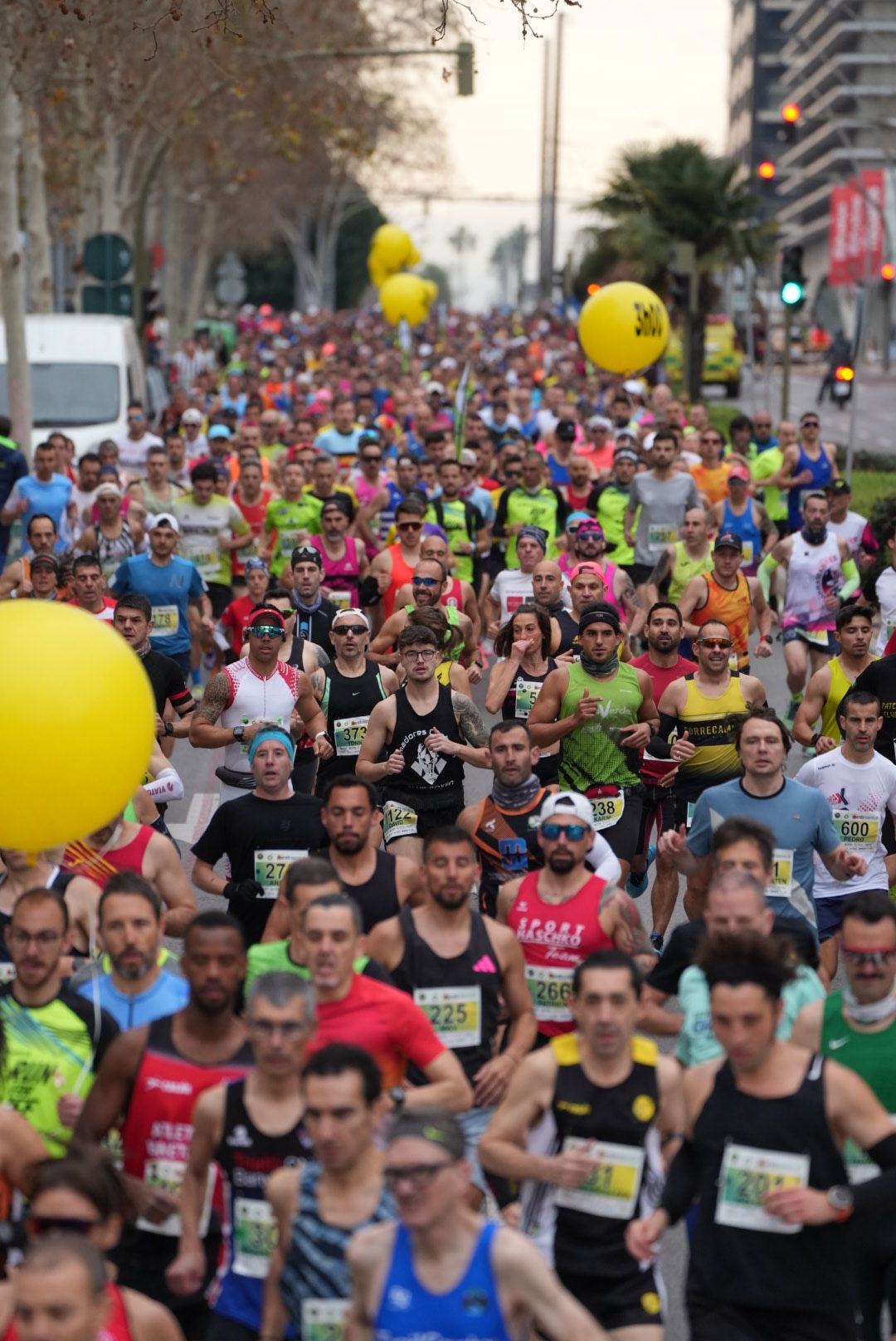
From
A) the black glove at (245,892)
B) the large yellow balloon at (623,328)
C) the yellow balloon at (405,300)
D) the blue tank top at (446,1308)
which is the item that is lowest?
the black glove at (245,892)

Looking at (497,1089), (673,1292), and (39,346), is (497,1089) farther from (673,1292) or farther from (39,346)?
(39,346)

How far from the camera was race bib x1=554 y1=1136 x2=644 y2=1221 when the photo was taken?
5324 mm

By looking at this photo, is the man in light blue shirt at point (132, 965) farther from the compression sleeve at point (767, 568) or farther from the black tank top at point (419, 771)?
the compression sleeve at point (767, 568)

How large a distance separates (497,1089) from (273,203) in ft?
273

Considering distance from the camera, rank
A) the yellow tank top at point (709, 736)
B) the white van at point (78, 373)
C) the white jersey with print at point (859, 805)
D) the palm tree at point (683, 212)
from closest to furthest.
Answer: the white jersey with print at point (859, 805) → the yellow tank top at point (709, 736) → the white van at point (78, 373) → the palm tree at point (683, 212)

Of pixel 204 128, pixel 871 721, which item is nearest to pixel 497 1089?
pixel 871 721

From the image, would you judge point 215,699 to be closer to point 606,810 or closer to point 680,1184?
point 606,810

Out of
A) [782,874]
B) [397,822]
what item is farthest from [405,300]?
[782,874]

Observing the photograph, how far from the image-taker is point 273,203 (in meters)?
87.0

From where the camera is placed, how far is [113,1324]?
442cm

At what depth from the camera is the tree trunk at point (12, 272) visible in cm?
2122

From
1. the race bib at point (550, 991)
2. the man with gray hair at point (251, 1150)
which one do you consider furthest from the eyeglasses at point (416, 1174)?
the race bib at point (550, 991)

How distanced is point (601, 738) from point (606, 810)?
1.14 feet

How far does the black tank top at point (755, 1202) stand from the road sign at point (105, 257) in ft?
73.2
